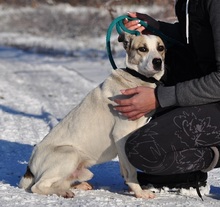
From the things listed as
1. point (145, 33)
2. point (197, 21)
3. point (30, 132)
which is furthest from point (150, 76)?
point (30, 132)

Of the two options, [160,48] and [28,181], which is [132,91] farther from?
[28,181]

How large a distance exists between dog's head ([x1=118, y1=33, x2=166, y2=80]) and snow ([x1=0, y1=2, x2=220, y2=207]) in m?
0.85

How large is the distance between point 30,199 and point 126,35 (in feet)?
4.41

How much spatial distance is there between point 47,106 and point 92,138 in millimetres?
4295

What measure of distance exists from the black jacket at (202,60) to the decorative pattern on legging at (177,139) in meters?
0.07

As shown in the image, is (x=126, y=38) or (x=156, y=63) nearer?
(x=156, y=63)

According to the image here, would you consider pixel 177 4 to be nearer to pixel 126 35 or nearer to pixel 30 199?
pixel 126 35

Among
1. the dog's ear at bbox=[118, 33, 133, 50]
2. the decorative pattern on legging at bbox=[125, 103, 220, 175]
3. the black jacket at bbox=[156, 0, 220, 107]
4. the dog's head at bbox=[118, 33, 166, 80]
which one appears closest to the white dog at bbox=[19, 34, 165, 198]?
the dog's head at bbox=[118, 33, 166, 80]

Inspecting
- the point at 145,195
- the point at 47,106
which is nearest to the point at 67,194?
the point at 145,195

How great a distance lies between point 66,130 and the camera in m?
4.33

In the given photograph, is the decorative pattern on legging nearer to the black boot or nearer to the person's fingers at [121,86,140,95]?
the person's fingers at [121,86,140,95]

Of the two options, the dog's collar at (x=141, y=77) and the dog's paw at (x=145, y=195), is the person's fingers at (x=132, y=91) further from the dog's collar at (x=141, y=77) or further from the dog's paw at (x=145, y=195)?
the dog's paw at (x=145, y=195)

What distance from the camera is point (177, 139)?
3.92 metres

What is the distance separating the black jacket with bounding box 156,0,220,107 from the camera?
3719 mm
